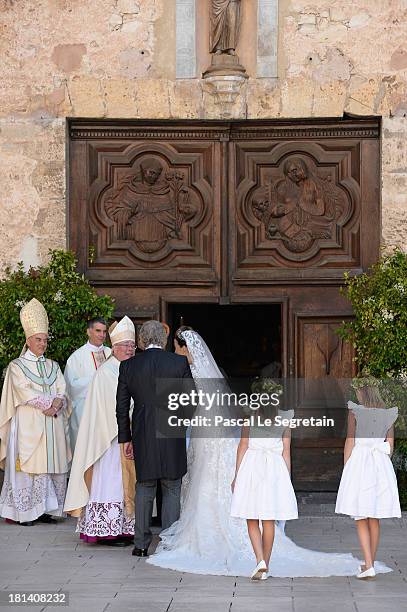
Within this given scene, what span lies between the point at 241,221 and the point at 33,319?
2500mm

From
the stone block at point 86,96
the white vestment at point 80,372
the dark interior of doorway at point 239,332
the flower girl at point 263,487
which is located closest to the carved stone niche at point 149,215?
the stone block at point 86,96

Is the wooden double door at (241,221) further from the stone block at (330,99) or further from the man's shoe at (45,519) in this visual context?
the man's shoe at (45,519)

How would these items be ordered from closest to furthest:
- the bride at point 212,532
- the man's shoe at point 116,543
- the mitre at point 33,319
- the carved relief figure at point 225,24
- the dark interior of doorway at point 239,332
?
the bride at point 212,532, the man's shoe at point 116,543, the mitre at point 33,319, the carved relief figure at point 225,24, the dark interior of doorway at point 239,332

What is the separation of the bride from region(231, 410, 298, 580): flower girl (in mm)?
272

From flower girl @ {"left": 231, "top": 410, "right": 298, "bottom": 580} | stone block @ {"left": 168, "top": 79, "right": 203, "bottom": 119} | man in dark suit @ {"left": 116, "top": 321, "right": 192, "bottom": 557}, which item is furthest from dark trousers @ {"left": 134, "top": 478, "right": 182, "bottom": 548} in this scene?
stone block @ {"left": 168, "top": 79, "right": 203, "bottom": 119}

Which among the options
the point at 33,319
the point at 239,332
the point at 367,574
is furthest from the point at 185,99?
the point at 367,574

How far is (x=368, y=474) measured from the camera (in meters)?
8.37

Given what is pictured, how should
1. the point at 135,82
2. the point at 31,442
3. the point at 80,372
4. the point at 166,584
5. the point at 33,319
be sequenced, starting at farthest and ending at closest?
1. the point at 135,82
2. the point at 80,372
3. the point at 33,319
4. the point at 31,442
5. the point at 166,584

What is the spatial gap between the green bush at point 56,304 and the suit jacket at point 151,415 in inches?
96.5

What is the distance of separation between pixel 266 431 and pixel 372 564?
3.53 ft

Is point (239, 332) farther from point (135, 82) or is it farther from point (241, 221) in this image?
point (135, 82)

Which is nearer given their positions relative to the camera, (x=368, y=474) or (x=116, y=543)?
(x=368, y=474)

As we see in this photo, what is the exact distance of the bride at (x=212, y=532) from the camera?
8.70 metres

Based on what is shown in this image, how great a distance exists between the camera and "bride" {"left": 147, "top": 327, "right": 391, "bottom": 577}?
8695mm
